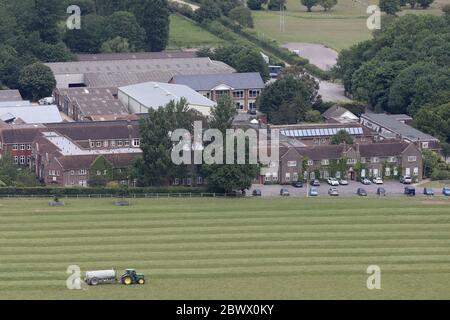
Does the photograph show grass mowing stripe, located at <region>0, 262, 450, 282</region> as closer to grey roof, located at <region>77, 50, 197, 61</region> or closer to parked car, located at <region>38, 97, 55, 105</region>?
parked car, located at <region>38, 97, 55, 105</region>

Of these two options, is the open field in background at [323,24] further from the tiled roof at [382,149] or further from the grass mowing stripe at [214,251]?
the grass mowing stripe at [214,251]

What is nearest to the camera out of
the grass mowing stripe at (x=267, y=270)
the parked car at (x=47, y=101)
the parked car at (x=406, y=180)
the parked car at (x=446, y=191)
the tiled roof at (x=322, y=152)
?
the grass mowing stripe at (x=267, y=270)

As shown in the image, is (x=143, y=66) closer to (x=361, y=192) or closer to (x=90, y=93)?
(x=90, y=93)

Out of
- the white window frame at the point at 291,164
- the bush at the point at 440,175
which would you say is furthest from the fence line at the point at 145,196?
the bush at the point at 440,175

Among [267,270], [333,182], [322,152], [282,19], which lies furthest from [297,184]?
[282,19]

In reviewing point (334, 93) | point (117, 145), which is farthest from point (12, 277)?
point (334, 93)

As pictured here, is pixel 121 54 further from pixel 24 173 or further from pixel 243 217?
pixel 243 217
